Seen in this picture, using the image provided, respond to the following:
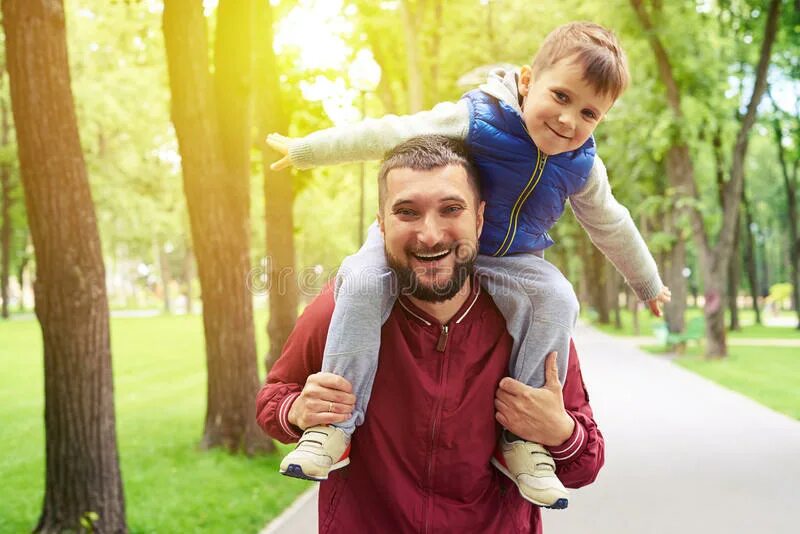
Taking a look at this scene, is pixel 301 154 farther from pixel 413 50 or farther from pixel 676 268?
pixel 676 268

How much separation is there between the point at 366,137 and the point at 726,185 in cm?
1918

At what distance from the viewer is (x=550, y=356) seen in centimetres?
268

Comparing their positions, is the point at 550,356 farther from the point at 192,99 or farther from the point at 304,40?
the point at 304,40

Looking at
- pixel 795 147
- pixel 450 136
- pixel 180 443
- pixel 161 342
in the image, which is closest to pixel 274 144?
pixel 450 136

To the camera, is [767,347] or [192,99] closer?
[192,99]

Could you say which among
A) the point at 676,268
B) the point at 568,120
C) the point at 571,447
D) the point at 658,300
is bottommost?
the point at 676,268

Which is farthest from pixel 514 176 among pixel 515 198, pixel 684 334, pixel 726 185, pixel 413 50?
pixel 684 334

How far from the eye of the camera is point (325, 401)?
8.39 ft

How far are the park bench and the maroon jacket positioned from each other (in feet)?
70.1

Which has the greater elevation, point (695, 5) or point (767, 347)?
point (695, 5)

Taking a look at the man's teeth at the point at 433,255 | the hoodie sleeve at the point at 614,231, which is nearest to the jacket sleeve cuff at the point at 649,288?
the hoodie sleeve at the point at 614,231

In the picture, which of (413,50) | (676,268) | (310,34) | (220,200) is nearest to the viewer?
(220,200)

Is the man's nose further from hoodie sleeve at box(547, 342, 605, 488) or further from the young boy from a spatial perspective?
hoodie sleeve at box(547, 342, 605, 488)

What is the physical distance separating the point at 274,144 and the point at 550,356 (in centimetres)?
117
